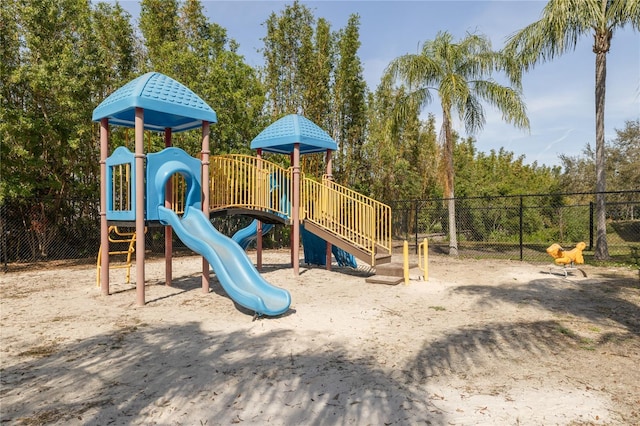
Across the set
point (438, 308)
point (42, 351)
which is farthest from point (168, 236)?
point (438, 308)

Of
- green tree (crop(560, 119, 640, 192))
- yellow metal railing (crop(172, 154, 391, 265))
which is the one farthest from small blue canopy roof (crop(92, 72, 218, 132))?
green tree (crop(560, 119, 640, 192))

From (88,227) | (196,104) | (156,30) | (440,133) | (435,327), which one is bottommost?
(435,327)

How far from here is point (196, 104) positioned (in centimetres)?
805

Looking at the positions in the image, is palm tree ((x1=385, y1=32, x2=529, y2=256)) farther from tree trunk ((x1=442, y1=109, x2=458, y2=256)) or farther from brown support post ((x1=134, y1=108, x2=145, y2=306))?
brown support post ((x1=134, y1=108, x2=145, y2=306))

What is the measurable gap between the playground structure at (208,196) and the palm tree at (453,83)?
6.47 m

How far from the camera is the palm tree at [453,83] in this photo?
15.4 m

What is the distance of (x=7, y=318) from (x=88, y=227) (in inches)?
410

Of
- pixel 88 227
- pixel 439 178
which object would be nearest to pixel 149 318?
Result: pixel 88 227

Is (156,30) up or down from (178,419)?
up

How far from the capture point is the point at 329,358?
4637 mm

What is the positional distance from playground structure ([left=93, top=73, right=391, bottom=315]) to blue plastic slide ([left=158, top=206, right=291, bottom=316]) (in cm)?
2

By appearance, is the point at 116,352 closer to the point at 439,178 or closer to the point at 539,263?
the point at 539,263

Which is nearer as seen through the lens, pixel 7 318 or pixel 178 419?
pixel 178 419

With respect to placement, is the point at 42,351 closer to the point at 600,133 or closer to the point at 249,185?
the point at 249,185
